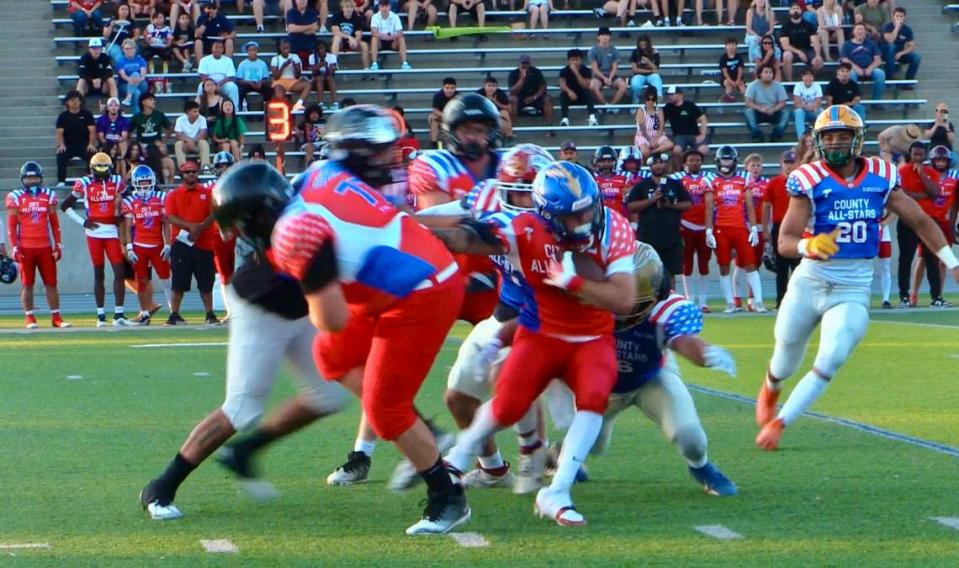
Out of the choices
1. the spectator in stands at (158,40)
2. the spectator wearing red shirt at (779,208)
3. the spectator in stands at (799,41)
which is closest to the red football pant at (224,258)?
the spectator wearing red shirt at (779,208)

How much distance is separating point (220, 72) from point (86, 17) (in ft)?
9.10

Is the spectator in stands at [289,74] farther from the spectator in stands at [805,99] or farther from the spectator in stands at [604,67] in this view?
the spectator in stands at [805,99]

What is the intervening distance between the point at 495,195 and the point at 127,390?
502 cm

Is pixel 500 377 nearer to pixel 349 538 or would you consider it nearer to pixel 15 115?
pixel 349 538

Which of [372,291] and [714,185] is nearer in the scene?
[372,291]

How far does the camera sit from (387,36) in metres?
24.7

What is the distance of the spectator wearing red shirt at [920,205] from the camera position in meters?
17.1

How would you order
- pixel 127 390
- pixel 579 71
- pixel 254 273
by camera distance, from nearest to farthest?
pixel 254 273
pixel 127 390
pixel 579 71

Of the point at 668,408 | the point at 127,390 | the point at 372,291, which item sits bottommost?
the point at 127,390

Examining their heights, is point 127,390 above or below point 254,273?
below

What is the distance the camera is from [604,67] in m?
24.3

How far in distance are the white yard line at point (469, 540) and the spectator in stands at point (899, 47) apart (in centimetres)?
2109

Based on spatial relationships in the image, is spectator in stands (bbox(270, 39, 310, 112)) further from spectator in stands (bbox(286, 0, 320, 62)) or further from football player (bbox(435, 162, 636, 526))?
football player (bbox(435, 162, 636, 526))

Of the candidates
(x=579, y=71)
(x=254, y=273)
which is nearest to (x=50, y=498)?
(x=254, y=273)
